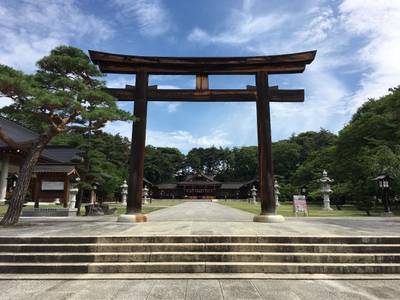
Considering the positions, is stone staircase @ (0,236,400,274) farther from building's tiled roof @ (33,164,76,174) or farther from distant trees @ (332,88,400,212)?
distant trees @ (332,88,400,212)

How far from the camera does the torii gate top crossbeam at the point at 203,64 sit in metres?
11.4

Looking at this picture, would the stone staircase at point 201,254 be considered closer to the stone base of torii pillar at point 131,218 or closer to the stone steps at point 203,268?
the stone steps at point 203,268

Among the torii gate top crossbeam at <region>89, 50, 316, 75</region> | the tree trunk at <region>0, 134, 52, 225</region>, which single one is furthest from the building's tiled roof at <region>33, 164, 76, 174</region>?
the torii gate top crossbeam at <region>89, 50, 316, 75</region>

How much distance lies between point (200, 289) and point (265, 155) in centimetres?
695

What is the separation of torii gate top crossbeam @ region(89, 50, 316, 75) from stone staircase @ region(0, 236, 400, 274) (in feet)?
22.8

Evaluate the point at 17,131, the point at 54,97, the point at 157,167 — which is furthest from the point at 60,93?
the point at 157,167

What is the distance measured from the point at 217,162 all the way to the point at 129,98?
90207mm

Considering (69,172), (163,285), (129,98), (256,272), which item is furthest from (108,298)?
(69,172)

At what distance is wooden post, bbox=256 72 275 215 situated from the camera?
36.1 feet

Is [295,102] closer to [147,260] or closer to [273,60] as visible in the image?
[273,60]

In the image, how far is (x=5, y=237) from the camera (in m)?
6.87

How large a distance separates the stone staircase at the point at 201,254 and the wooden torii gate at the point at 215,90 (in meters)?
4.34

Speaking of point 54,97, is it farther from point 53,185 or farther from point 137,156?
point 53,185

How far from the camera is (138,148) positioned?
11000 mm
